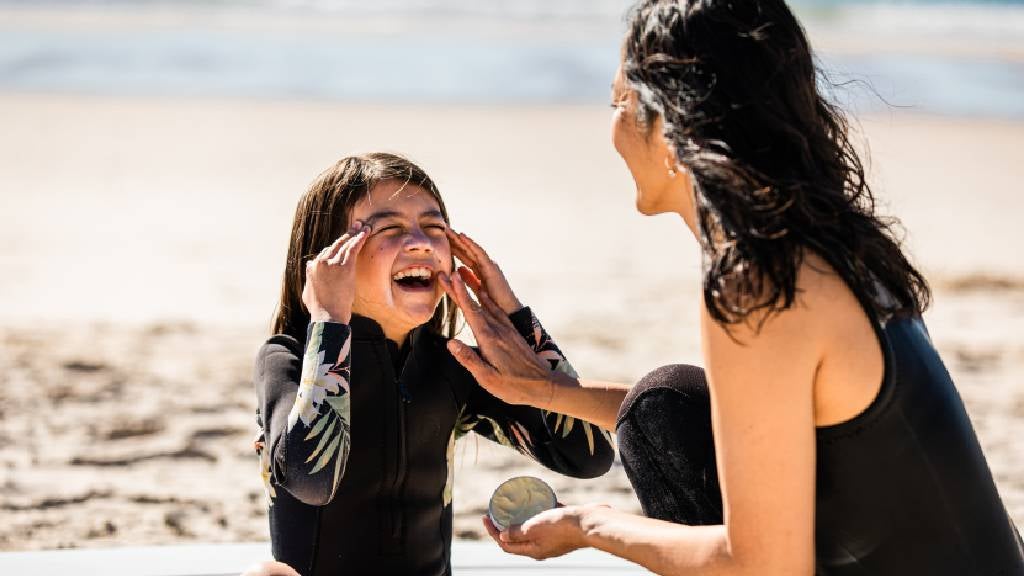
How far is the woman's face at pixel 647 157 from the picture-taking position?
2295 millimetres

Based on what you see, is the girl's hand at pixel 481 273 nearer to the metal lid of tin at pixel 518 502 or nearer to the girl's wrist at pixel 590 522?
the metal lid of tin at pixel 518 502

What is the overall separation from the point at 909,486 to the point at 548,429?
3.54 feet

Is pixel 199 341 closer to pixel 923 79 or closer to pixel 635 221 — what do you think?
pixel 635 221

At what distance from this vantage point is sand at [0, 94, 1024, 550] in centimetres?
513

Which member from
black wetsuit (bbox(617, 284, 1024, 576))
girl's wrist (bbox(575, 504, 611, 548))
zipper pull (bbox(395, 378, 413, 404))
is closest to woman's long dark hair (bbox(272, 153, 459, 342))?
zipper pull (bbox(395, 378, 413, 404))

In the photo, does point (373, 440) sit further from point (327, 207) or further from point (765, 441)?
point (765, 441)

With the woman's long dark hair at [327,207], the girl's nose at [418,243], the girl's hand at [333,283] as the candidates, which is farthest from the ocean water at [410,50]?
the girl's hand at [333,283]

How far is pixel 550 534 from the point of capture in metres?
2.38

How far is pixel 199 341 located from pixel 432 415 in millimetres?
4488

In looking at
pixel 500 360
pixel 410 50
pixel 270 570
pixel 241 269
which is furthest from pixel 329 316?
pixel 410 50

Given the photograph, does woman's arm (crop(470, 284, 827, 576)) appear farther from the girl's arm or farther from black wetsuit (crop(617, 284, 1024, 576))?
the girl's arm

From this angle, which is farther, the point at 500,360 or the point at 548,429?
the point at 548,429

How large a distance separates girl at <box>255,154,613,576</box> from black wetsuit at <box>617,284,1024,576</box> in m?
0.95

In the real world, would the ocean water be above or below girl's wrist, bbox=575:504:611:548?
above
